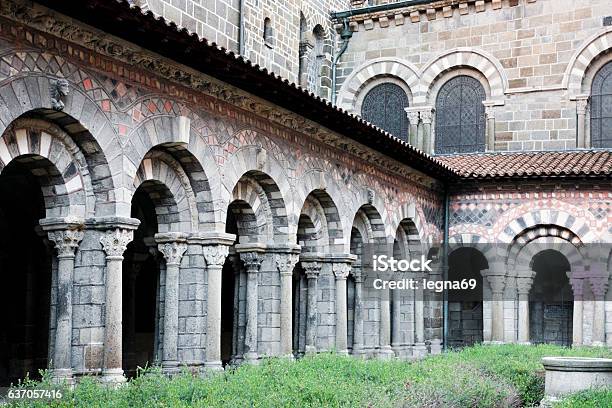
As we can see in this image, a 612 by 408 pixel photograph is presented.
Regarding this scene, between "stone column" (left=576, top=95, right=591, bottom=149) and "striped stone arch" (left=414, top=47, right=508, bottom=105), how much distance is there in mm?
1845

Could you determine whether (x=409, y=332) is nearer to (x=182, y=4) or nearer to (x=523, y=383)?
(x=523, y=383)

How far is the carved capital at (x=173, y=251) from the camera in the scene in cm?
1296

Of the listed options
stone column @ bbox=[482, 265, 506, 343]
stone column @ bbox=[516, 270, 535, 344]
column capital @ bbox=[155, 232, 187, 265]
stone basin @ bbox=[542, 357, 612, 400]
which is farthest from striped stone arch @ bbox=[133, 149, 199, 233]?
stone column @ bbox=[516, 270, 535, 344]

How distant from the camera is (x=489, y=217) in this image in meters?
22.4

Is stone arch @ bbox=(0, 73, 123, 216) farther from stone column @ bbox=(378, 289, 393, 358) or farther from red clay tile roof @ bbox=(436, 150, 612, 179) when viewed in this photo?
red clay tile roof @ bbox=(436, 150, 612, 179)

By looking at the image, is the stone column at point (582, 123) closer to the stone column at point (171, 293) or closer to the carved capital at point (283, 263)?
the carved capital at point (283, 263)

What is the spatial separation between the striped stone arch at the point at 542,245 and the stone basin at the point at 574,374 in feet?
24.1

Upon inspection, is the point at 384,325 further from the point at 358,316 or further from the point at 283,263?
the point at 283,263

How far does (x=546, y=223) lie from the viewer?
21594 mm

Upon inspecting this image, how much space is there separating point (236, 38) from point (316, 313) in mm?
5396

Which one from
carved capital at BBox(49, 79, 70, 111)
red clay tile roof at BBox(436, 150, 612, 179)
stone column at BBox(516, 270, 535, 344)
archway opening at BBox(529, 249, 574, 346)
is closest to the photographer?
carved capital at BBox(49, 79, 70, 111)

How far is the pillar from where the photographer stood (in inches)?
575

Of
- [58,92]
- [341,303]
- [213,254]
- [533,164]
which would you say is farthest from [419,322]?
[58,92]

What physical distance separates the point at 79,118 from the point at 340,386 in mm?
4003
